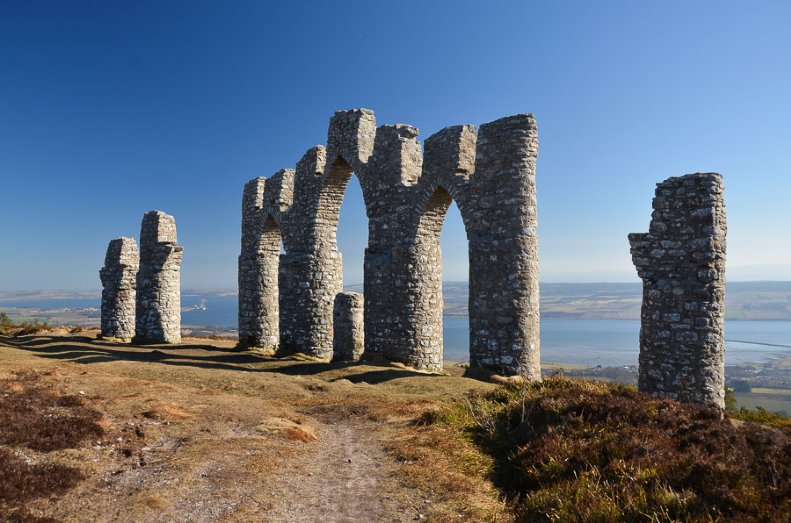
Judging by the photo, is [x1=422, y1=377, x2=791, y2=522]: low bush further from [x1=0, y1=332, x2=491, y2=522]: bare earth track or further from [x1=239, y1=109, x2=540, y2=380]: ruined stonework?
[x1=239, y1=109, x2=540, y2=380]: ruined stonework

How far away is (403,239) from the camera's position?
61.3ft

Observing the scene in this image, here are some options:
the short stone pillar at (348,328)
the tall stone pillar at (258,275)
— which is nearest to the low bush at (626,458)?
the short stone pillar at (348,328)

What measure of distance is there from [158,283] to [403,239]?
1488 cm

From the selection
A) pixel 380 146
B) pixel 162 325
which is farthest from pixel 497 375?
pixel 162 325

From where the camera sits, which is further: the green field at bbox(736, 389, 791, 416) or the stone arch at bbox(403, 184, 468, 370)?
the green field at bbox(736, 389, 791, 416)

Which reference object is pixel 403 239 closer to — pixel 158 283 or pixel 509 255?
pixel 509 255

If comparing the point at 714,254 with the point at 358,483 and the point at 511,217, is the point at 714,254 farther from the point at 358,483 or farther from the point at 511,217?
the point at 358,483

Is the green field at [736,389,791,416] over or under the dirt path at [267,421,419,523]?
under

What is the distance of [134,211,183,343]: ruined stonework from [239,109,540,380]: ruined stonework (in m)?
3.80

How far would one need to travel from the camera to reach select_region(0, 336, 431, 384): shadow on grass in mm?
16078

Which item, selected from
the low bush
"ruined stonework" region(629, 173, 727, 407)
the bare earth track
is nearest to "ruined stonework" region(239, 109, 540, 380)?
the bare earth track

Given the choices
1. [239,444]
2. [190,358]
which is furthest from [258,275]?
[239,444]

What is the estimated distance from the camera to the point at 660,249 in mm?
11391

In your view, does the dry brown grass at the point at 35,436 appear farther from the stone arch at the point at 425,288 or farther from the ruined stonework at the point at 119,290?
the ruined stonework at the point at 119,290
